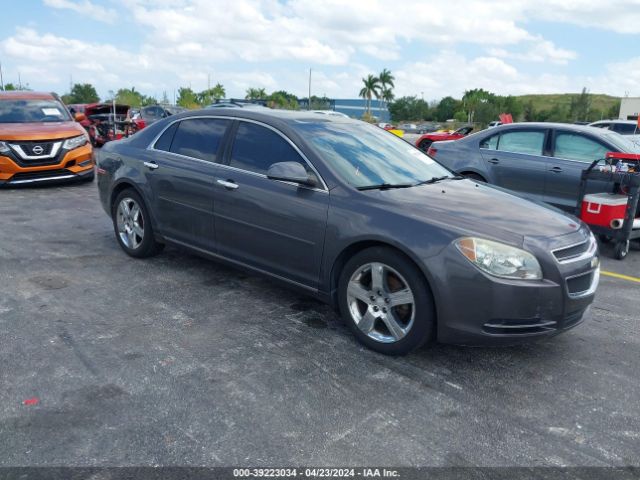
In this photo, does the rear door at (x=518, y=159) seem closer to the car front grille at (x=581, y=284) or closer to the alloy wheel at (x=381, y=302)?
the car front grille at (x=581, y=284)

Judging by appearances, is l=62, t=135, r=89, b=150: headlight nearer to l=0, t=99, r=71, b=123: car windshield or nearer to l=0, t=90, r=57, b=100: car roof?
l=0, t=99, r=71, b=123: car windshield

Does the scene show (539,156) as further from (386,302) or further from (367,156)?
(386,302)

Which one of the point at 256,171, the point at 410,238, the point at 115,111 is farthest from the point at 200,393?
the point at 115,111

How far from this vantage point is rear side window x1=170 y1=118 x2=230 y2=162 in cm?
470

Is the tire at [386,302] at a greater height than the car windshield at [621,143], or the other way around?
the car windshield at [621,143]

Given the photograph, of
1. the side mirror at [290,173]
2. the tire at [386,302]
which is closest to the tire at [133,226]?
the side mirror at [290,173]

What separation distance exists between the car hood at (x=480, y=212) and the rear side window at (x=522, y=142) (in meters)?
3.90

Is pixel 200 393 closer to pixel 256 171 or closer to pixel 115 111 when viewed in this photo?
pixel 256 171

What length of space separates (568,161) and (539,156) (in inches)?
15.9

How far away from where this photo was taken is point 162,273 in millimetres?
5184

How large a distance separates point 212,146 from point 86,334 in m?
1.88

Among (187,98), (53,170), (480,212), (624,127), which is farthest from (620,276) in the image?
(187,98)

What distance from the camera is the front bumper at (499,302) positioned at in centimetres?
313

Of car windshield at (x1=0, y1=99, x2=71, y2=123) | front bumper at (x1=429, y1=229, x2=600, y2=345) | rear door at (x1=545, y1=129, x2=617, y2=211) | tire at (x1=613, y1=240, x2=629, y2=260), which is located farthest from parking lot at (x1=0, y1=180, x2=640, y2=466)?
car windshield at (x1=0, y1=99, x2=71, y2=123)
